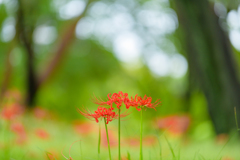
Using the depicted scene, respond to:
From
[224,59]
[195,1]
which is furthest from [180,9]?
[224,59]

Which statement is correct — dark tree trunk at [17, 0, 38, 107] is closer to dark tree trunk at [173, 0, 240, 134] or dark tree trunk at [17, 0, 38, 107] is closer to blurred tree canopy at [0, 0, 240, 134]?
blurred tree canopy at [0, 0, 240, 134]

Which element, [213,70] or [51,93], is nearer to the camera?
[213,70]

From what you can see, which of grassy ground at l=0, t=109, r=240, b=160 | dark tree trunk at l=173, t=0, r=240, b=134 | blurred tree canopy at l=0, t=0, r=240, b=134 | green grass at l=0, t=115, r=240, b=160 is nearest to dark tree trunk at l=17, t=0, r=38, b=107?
blurred tree canopy at l=0, t=0, r=240, b=134

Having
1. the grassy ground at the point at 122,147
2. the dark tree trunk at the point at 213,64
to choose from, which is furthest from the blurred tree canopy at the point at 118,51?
the grassy ground at the point at 122,147

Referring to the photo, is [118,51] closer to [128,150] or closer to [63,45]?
[63,45]

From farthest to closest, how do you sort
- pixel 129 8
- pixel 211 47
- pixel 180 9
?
pixel 129 8, pixel 180 9, pixel 211 47

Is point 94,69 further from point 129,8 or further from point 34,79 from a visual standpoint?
point 34,79

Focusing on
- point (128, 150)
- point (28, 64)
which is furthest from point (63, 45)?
point (128, 150)
